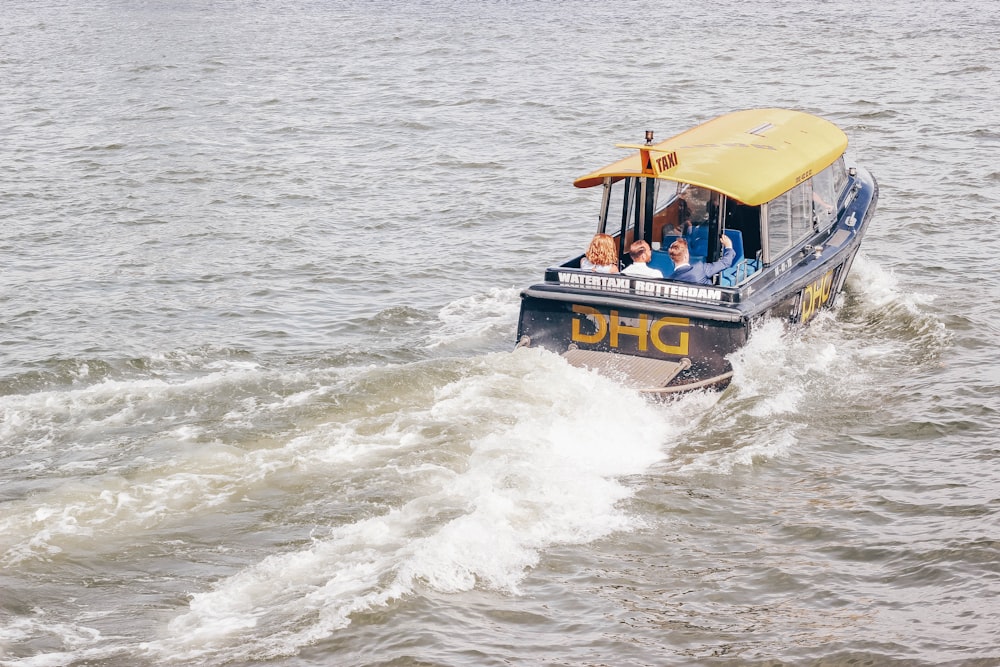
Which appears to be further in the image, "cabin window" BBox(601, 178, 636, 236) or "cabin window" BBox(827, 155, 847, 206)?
"cabin window" BBox(827, 155, 847, 206)

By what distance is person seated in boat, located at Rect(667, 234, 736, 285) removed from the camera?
42.2 ft

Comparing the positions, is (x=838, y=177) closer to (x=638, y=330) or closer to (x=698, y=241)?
(x=698, y=241)

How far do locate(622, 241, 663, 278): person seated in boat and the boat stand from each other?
182mm

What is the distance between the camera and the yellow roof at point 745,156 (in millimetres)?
12898

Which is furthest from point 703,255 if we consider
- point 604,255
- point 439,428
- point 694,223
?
point 439,428

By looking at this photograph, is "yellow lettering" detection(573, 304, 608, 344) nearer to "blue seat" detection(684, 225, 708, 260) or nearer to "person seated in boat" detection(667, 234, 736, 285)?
"person seated in boat" detection(667, 234, 736, 285)

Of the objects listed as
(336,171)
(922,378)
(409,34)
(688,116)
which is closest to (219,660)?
(922,378)

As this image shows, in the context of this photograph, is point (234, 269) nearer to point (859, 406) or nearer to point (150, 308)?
point (150, 308)

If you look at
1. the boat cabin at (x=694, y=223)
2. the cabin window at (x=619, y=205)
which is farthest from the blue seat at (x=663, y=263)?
the cabin window at (x=619, y=205)

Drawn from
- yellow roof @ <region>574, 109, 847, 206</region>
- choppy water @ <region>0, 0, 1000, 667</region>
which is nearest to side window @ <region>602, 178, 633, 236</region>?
yellow roof @ <region>574, 109, 847, 206</region>

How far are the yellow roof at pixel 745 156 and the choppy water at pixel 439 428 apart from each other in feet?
5.22

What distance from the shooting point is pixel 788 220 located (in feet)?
46.1

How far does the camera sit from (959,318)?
15.1 meters

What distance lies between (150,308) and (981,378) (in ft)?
33.0
